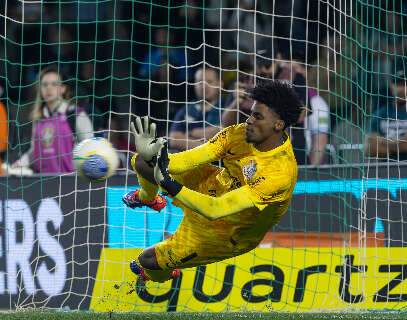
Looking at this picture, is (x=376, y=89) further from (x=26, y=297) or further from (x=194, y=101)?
(x=26, y=297)

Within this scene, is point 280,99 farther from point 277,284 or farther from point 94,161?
point 277,284

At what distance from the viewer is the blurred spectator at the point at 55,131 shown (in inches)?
432

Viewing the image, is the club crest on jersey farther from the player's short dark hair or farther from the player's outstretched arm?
the player's short dark hair

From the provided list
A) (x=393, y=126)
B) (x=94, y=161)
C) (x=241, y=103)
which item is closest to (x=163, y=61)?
(x=241, y=103)

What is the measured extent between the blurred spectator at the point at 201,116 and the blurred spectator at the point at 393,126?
158cm

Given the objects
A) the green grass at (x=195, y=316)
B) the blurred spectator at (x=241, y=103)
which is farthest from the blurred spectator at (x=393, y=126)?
the green grass at (x=195, y=316)

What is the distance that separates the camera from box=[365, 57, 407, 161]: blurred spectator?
10.5 metres

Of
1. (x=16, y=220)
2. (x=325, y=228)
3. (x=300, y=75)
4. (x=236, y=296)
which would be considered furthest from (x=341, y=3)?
(x=16, y=220)

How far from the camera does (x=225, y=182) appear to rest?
821cm

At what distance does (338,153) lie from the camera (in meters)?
10.4

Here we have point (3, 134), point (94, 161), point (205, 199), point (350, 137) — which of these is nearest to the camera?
point (205, 199)

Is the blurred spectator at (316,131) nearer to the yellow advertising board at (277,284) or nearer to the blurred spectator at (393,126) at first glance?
the blurred spectator at (393,126)

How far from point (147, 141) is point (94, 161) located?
773 millimetres

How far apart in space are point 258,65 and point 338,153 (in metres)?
1.23
